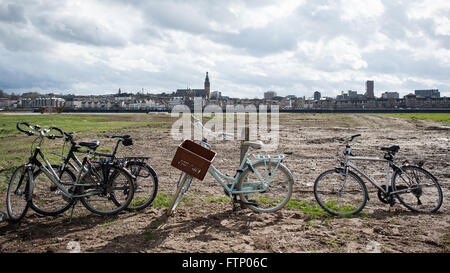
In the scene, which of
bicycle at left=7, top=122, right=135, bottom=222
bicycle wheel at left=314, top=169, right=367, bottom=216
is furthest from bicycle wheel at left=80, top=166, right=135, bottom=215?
bicycle wheel at left=314, top=169, right=367, bottom=216

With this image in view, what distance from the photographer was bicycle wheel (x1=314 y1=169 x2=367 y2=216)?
584 centimetres

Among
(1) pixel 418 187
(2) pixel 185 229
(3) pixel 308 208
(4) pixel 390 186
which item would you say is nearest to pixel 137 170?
(2) pixel 185 229

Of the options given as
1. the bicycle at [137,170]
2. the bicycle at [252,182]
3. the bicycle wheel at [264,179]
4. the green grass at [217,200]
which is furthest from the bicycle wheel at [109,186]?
the bicycle wheel at [264,179]

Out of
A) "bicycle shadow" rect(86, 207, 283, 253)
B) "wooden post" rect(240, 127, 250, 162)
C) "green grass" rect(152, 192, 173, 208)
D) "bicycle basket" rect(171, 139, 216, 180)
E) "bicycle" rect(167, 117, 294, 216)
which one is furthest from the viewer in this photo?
"green grass" rect(152, 192, 173, 208)

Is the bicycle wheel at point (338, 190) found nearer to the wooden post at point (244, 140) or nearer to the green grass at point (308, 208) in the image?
the green grass at point (308, 208)

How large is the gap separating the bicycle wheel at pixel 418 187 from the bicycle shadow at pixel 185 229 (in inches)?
93.5

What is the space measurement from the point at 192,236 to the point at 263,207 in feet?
5.99

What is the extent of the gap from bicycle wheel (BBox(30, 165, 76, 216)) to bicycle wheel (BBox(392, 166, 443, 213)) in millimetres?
6040

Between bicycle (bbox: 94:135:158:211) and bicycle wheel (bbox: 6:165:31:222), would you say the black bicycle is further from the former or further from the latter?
bicycle wheel (bbox: 6:165:31:222)

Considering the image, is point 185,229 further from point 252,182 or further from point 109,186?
point 109,186

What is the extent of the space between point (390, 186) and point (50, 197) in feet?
22.5

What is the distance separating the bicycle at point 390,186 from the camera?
5.81 metres

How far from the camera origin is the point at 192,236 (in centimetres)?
485
